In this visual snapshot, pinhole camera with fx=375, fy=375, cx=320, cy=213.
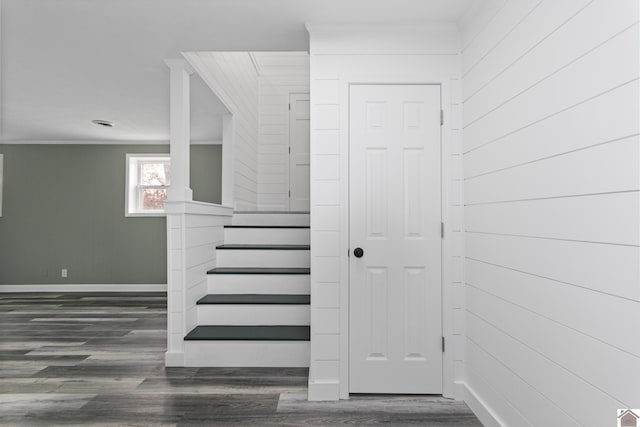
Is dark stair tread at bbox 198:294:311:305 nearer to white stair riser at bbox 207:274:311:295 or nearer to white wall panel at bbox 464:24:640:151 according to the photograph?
white stair riser at bbox 207:274:311:295

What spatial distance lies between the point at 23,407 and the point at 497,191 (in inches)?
120

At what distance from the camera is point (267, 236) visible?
3.97m

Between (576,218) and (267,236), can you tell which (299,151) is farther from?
(576,218)

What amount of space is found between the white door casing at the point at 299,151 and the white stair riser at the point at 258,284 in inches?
79.8

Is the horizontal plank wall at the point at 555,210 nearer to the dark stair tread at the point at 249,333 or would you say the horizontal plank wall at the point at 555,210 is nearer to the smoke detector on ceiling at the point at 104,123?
the dark stair tread at the point at 249,333

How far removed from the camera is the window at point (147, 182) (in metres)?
6.03

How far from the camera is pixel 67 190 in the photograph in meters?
5.99

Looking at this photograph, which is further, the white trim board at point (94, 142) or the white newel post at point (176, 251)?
the white trim board at point (94, 142)

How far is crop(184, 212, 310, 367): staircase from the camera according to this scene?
2.83 m

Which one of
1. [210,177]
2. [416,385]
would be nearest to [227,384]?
[416,385]

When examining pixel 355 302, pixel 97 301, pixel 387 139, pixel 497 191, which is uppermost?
pixel 387 139

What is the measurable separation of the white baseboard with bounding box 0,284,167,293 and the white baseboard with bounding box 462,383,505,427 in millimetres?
4916

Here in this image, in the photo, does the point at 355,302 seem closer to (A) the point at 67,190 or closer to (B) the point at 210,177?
(B) the point at 210,177

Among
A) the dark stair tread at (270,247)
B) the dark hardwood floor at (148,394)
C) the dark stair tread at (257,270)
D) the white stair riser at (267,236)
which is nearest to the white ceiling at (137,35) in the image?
the white stair riser at (267,236)
